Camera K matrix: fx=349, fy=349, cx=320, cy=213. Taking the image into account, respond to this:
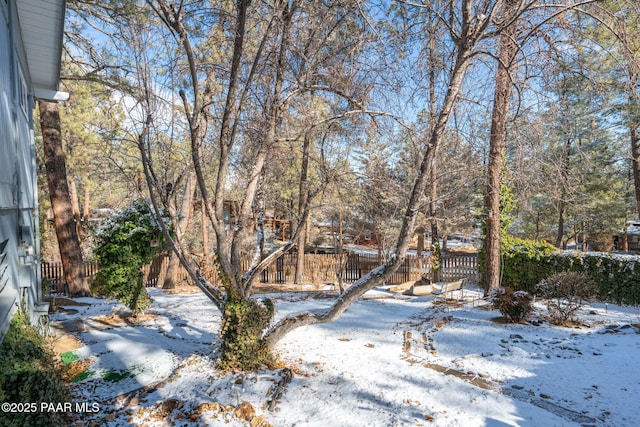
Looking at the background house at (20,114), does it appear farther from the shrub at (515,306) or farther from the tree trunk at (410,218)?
the shrub at (515,306)

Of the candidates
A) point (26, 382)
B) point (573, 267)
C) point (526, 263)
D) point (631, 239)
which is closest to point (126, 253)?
point (26, 382)

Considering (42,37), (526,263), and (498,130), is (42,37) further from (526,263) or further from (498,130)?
(526,263)

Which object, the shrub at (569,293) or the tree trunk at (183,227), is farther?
the tree trunk at (183,227)

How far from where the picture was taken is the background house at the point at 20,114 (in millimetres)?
3076

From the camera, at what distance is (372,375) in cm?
429

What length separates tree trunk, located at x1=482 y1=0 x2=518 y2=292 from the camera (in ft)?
13.3

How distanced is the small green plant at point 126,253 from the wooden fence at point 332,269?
16.2 feet

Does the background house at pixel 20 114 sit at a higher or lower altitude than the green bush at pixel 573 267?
higher

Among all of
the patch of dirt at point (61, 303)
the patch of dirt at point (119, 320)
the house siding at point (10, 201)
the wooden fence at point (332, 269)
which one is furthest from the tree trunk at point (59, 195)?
the house siding at point (10, 201)

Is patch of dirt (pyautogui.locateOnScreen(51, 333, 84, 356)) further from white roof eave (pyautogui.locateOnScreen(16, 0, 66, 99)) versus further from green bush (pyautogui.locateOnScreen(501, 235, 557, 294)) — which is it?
green bush (pyautogui.locateOnScreen(501, 235, 557, 294))

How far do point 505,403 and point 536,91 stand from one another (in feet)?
11.1

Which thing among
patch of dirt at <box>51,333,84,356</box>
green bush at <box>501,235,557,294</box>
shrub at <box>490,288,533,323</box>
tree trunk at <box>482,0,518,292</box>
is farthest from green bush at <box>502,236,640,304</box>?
patch of dirt at <box>51,333,84,356</box>

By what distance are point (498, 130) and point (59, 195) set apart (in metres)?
9.32

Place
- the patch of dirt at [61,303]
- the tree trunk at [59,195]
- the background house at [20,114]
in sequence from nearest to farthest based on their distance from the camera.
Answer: the background house at [20,114] < the patch of dirt at [61,303] < the tree trunk at [59,195]
